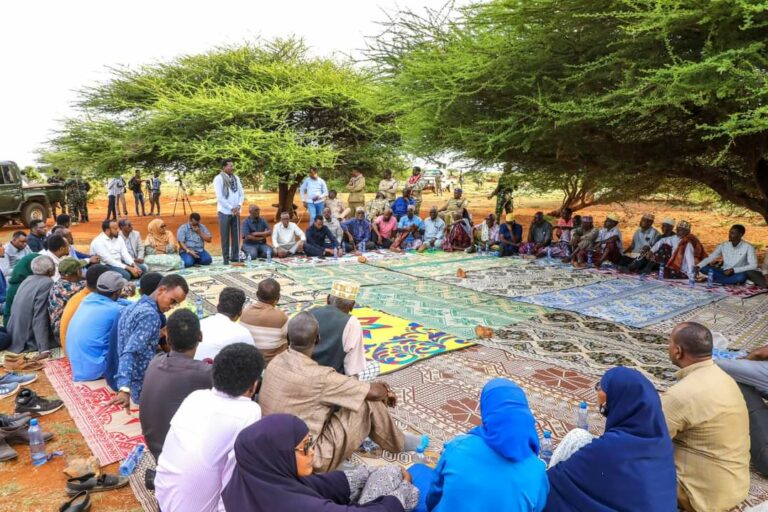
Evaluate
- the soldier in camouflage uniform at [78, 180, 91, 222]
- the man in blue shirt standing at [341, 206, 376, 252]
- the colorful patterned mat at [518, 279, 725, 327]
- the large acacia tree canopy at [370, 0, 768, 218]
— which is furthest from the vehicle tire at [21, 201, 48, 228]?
the colorful patterned mat at [518, 279, 725, 327]

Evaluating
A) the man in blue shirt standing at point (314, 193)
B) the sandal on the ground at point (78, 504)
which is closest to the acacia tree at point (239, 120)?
the man in blue shirt standing at point (314, 193)

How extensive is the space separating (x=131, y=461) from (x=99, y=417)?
37.2 inches

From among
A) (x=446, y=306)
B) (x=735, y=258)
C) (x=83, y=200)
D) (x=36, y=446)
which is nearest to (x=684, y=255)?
(x=735, y=258)

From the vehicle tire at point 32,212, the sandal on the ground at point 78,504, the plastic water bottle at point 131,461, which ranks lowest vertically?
the sandal on the ground at point 78,504

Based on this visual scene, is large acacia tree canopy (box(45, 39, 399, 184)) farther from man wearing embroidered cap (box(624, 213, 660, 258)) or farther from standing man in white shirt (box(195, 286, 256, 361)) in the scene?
standing man in white shirt (box(195, 286, 256, 361))

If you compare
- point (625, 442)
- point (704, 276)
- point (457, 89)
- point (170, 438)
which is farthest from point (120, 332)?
point (704, 276)

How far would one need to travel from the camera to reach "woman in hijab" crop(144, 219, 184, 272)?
913 cm

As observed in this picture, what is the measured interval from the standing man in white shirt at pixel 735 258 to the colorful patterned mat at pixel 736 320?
0.66m

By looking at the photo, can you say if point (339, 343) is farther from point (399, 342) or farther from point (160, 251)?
point (160, 251)

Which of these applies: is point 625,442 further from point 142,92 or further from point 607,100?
point 142,92

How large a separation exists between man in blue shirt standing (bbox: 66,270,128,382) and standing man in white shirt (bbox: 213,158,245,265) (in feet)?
18.0

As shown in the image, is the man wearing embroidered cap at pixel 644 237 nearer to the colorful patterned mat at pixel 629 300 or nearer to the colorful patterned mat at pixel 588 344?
the colorful patterned mat at pixel 629 300

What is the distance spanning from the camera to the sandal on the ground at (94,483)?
3.08 m

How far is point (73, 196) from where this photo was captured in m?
A: 18.6
